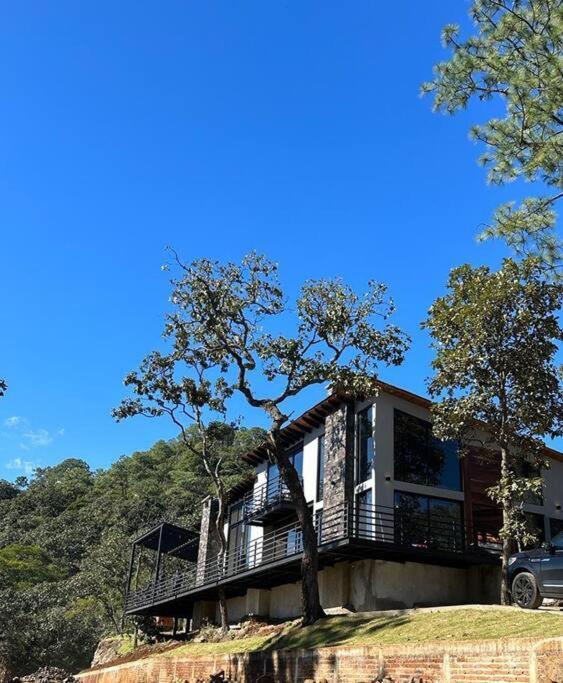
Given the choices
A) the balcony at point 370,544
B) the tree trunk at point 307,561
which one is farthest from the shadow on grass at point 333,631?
the balcony at point 370,544

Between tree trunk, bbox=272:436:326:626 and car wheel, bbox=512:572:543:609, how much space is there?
565 centimetres

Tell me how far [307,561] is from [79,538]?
170 ft

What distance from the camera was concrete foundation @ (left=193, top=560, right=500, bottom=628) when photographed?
19.6m

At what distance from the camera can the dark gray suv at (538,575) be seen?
12.6 meters

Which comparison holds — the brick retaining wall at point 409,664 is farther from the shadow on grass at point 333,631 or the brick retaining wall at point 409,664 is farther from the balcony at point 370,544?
the balcony at point 370,544

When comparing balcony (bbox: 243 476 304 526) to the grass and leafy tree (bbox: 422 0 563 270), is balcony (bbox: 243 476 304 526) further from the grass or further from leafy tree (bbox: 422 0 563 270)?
leafy tree (bbox: 422 0 563 270)

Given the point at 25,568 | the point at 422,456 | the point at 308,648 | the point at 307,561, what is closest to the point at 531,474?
the point at 422,456

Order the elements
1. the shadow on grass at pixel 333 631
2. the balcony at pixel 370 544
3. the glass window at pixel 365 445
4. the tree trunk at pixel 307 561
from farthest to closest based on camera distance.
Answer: the glass window at pixel 365 445 < the balcony at pixel 370 544 < the tree trunk at pixel 307 561 < the shadow on grass at pixel 333 631

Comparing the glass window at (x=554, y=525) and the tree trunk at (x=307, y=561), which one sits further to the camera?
the glass window at (x=554, y=525)

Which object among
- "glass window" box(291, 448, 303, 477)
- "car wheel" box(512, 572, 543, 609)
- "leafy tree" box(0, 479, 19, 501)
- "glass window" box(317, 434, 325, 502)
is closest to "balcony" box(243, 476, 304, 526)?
"glass window" box(291, 448, 303, 477)

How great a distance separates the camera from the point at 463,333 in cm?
1833

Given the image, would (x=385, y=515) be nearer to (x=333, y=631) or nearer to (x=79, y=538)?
(x=333, y=631)

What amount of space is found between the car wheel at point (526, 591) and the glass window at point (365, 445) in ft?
27.2

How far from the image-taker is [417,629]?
12.7 metres
